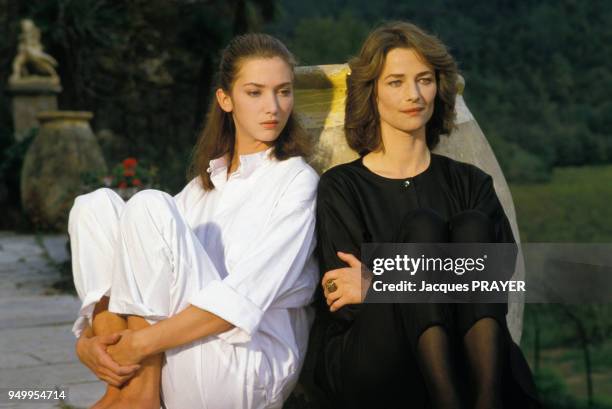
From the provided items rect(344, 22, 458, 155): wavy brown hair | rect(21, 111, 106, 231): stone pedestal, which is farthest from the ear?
rect(21, 111, 106, 231): stone pedestal

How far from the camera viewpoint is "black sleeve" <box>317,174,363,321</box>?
2600 mm

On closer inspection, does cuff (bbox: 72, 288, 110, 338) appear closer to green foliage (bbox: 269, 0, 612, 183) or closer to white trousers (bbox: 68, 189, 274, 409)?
white trousers (bbox: 68, 189, 274, 409)

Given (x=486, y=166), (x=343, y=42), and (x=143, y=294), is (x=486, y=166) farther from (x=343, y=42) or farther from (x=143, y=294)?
(x=343, y=42)

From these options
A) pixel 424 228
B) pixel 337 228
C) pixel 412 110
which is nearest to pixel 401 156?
pixel 412 110

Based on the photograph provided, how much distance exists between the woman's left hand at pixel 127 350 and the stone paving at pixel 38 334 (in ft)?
2.94

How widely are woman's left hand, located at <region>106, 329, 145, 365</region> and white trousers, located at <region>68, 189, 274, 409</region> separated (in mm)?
61

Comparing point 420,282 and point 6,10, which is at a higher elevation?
point 6,10

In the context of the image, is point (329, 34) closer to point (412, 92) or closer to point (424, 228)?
point (412, 92)

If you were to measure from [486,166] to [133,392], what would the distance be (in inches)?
55.7

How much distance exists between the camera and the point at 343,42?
3309 centimetres

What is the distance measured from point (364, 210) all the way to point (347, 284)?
0.23 meters

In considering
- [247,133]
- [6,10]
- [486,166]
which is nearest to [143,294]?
[247,133]

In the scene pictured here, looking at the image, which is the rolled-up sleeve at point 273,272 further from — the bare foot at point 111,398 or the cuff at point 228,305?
the bare foot at point 111,398

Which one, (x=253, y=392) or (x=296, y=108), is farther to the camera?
(x=296, y=108)
